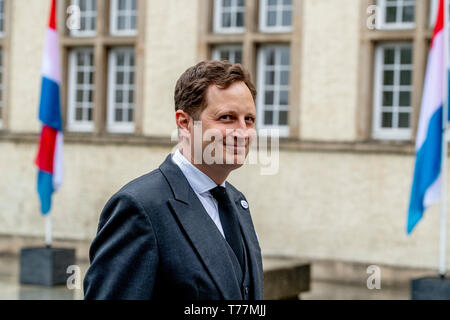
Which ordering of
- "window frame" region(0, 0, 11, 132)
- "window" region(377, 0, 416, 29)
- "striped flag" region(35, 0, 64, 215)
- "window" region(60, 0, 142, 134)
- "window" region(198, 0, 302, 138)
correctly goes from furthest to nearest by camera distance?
"window frame" region(0, 0, 11, 132)
"window" region(60, 0, 142, 134)
"window" region(198, 0, 302, 138)
"window" region(377, 0, 416, 29)
"striped flag" region(35, 0, 64, 215)

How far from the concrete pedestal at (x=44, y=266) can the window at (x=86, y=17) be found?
4.52m

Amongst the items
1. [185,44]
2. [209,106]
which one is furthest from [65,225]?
[209,106]

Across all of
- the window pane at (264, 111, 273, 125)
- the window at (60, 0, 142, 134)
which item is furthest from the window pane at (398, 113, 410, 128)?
the window at (60, 0, 142, 134)

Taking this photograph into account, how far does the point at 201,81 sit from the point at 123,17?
40.2ft

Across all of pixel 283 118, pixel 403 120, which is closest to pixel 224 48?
pixel 283 118

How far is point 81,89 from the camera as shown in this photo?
15.1 metres

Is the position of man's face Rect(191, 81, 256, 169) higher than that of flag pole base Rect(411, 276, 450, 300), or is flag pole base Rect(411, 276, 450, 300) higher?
man's face Rect(191, 81, 256, 169)

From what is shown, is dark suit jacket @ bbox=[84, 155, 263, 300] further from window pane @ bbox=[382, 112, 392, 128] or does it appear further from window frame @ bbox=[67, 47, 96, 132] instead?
window frame @ bbox=[67, 47, 96, 132]

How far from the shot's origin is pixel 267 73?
537 inches

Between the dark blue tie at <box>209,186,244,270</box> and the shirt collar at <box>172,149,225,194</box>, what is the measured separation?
0.03 metres

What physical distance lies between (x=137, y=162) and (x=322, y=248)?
3203 mm

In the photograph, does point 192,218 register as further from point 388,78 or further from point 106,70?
point 106,70

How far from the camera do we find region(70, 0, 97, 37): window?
15.1 m
